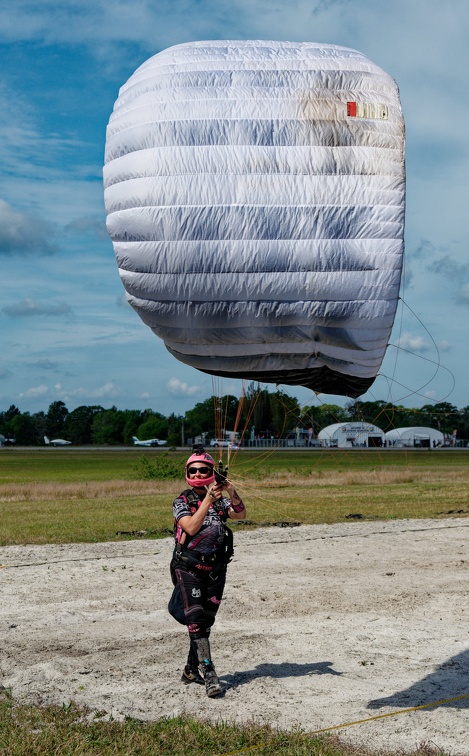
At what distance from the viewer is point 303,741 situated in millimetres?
5965

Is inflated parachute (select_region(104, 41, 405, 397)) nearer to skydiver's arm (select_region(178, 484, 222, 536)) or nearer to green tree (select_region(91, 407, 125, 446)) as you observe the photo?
skydiver's arm (select_region(178, 484, 222, 536))

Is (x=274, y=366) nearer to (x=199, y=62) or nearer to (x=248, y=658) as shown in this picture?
(x=199, y=62)

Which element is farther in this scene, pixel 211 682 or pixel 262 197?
pixel 211 682

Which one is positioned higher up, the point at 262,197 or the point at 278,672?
the point at 262,197

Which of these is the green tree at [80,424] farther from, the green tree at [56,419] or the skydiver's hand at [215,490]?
the skydiver's hand at [215,490]

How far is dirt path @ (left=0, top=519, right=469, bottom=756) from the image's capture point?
270 inches

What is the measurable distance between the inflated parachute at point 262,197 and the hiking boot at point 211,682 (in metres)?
2.97

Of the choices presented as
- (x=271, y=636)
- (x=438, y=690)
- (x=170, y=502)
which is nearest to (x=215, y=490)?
(x=438, y=690)

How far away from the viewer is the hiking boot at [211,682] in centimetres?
705

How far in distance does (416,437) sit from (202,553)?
12132 centimetres

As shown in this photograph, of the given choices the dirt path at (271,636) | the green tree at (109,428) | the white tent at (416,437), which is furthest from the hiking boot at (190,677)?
the green tree at (109,428)

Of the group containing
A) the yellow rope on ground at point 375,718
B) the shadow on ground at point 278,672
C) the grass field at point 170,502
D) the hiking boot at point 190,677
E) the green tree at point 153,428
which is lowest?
the yellow rope on ground at point 375,718

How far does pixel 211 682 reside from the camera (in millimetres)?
7082

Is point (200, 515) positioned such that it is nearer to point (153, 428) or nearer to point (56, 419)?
point (153, 428)
